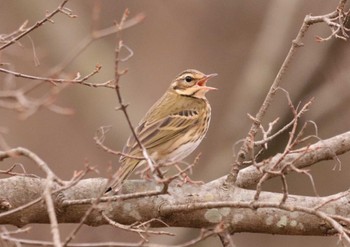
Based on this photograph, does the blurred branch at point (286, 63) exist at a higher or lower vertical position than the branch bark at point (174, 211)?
higher

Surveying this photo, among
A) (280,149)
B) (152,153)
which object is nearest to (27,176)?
(152,153)

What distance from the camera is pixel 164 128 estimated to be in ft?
24.6

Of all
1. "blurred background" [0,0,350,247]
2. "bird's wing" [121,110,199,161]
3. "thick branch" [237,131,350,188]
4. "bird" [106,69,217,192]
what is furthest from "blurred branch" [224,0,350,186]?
"blurred background" [0,0,350,247]

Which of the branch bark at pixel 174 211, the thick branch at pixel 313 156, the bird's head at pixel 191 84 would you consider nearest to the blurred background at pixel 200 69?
the bird's head at pixel 191 84

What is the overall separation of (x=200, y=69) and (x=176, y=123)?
17.9ft

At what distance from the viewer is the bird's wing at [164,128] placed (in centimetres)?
733

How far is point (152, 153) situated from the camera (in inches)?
286

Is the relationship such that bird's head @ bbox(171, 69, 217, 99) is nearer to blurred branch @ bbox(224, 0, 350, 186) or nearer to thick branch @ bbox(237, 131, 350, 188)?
thick branch @ bbox(237, 131, 350, 188)

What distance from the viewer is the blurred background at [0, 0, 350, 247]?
40.1ft

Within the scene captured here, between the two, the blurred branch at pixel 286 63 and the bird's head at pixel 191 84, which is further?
the bird's head at pixel 191 84

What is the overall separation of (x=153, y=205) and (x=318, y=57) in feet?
22.2

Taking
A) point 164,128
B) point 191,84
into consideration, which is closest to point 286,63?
point 164,128

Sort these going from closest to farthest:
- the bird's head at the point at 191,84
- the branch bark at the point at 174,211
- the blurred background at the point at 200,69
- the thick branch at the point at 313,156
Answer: the branch bark at the point at 174,211 < the thick branch at the point at 313,156 < the bird's head at the point at 191,84 < the blurred background at the point at 200,69

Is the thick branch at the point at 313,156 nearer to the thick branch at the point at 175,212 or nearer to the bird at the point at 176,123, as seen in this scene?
the thick branch at the point at 175,212
